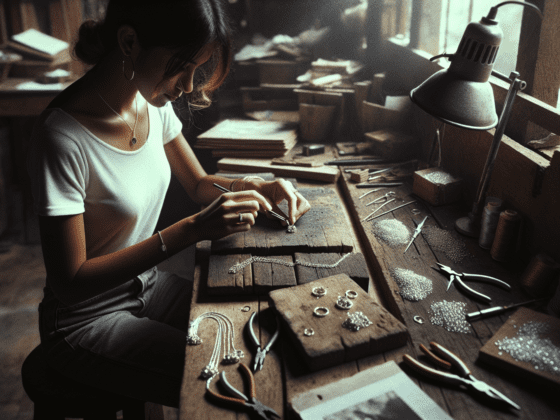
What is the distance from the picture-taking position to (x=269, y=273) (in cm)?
153

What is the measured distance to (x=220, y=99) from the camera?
3.79 m

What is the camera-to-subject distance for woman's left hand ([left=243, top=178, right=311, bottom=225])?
1.85 meters

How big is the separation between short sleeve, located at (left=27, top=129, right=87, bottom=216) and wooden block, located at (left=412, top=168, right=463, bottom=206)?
147 centimetres

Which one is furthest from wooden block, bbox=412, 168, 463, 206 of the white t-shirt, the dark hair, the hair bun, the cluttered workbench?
the hair bun

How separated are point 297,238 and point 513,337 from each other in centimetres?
80

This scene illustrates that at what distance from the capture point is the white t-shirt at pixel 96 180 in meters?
1.42

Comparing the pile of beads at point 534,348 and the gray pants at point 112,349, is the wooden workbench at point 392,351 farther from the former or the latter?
the gray pants at point 112,349

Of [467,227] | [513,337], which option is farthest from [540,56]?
[513,337]

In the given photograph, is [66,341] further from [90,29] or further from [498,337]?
[498,337]

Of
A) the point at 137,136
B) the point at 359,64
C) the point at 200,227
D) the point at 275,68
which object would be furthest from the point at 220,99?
the point at 200,227

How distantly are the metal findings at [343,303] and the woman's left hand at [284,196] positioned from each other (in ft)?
1.78

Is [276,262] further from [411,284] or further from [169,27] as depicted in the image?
[169,27]

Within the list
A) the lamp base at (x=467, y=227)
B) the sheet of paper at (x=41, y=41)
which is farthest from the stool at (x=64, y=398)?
the sheet of paper at (x=41, y=41)

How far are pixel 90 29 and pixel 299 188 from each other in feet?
3.77
